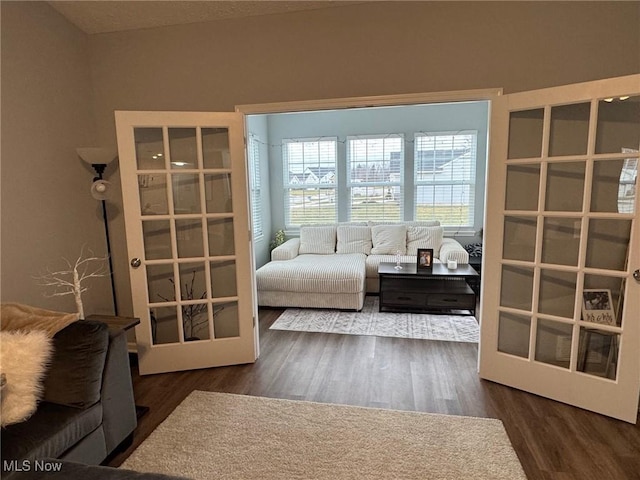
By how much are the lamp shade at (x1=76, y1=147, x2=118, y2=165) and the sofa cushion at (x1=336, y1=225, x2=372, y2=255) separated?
3.49 m

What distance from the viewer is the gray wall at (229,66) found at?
87.7 inches

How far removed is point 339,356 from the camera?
3049 millimetres

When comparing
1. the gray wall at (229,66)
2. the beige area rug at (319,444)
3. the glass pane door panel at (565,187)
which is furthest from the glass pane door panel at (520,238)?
the beige area rug at (319,444)

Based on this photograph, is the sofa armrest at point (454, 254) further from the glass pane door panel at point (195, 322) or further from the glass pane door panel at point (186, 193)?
the glass pane door panel at point (186, 193)

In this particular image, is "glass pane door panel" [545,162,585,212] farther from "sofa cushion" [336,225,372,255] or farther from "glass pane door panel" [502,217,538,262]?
"sofa cushion" [336,225,372,255]

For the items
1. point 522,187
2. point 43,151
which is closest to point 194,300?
point 43,151

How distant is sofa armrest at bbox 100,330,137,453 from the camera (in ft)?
5.97

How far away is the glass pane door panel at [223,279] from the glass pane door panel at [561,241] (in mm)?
2258

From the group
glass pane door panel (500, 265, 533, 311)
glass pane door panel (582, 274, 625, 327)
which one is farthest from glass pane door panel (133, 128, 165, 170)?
glass pane door panel (582, 274, 625, 327)

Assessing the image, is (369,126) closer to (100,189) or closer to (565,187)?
(565,187)

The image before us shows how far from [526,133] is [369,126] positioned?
3.67 metres

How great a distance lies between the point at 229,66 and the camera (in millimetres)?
2688

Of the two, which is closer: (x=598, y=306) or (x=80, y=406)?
(x=80, y=406)

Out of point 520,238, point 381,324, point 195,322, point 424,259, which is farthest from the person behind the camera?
point 424,259
